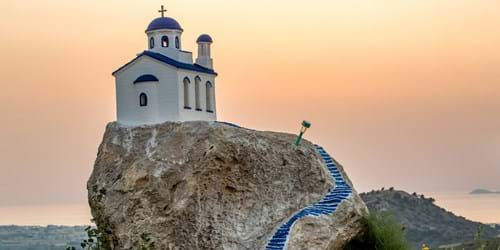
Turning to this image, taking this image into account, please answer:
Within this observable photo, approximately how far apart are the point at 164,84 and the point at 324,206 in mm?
Answer: 4422

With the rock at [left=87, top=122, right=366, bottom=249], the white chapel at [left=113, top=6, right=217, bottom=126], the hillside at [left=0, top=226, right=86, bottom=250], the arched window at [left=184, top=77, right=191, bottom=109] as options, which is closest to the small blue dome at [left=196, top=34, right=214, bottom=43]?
the white chapel at [left=113, top=6, right=217, bottom=126]

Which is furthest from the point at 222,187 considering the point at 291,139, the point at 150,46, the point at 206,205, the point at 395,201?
the point at 395,201

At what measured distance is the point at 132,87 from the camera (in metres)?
22.6

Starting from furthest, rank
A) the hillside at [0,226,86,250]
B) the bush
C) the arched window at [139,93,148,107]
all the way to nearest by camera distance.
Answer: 1. the hillside at [0,226,86,250]
2. the arched window at [139,93,148,107]
3. the bush

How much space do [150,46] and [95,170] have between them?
312cm

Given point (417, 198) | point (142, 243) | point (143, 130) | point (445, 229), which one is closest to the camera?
point (142, 243)

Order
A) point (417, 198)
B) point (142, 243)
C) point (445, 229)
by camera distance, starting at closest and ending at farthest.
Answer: point (142, 243), point (445, 229), point (417, 198)

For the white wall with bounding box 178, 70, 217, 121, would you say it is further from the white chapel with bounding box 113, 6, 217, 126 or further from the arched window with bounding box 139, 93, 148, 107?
the arched window with bounding box 139, 93, 148, 107

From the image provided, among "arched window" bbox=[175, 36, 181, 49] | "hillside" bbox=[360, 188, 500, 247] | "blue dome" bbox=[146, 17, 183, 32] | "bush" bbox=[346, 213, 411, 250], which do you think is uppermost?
"hillside" bbox=[360, 188, 500, 247]

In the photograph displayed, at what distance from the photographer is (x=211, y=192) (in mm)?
21328

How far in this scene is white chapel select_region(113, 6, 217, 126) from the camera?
73.0 feet

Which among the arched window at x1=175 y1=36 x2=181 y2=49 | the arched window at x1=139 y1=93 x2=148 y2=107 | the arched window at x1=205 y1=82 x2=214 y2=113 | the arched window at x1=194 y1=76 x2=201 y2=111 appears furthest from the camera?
the arched window at x1=205 y1=82 x2=214 y2=113

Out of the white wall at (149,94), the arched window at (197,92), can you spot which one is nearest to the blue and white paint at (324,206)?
the arched window at (197,92)

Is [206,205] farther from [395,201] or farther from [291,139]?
[395,201]
